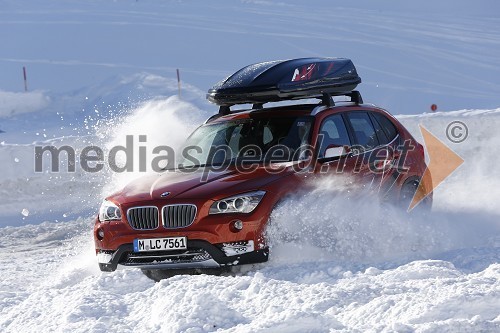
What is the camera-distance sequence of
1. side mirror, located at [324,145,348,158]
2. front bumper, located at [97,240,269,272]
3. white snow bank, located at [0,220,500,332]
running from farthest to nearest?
1. side mirror, located at [324,145,348,158]
2. front bumper, located at [97,240,269,272]
3. white snow bank, located at [0,220,500,332]

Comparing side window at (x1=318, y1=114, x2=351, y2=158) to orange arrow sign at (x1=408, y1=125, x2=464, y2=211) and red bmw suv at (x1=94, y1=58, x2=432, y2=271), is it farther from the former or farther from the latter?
orange arrow sign at (x1=408, y1=125, x2=464, y2=211)

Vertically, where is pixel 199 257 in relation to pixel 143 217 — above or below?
below

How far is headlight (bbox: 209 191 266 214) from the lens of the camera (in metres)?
7.60

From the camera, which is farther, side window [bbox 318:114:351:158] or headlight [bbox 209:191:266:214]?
side window [bbox 318:114:351:158]

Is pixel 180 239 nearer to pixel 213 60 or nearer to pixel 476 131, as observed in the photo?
pixel 476 131

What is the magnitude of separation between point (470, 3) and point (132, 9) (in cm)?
1773

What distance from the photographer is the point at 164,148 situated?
11.9m

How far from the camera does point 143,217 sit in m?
7.86

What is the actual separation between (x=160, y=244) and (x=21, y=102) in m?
21.3

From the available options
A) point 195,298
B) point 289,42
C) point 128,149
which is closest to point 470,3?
point 289,42

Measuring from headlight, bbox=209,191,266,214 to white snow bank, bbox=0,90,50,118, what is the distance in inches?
815

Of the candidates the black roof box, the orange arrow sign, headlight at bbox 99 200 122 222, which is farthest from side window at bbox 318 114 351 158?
the orange arrow sign

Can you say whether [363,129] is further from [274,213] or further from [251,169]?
[274,213]

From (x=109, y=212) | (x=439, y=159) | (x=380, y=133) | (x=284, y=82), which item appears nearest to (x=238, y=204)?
(x=109, y=212)
